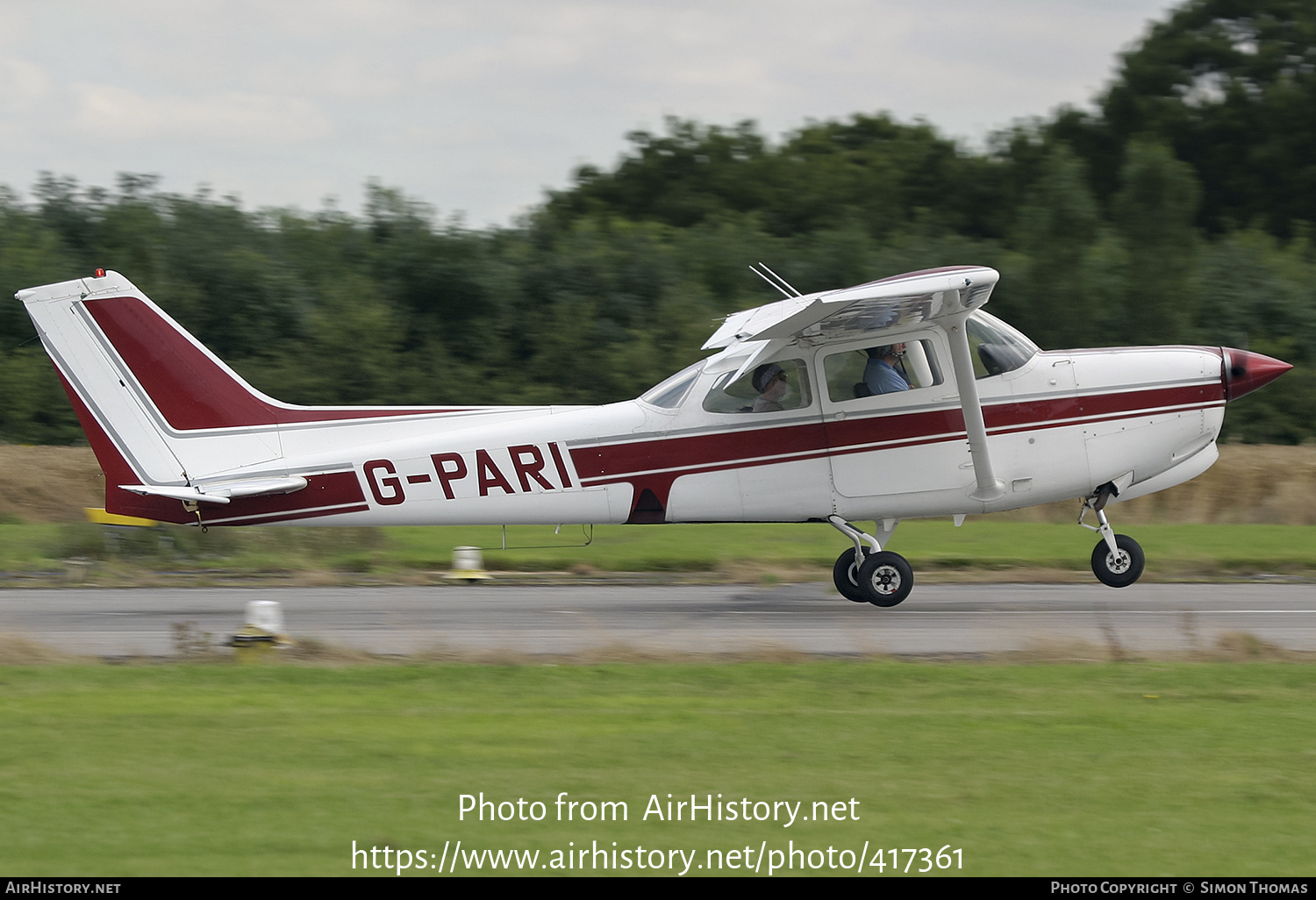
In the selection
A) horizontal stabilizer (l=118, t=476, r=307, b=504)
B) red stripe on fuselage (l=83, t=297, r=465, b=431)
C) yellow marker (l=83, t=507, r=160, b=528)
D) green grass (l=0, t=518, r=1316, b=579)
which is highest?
red stripe on fuselage (l=83, t=297, r=465, b=431)

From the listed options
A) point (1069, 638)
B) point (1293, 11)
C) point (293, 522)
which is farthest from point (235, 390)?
point (1293, 11)

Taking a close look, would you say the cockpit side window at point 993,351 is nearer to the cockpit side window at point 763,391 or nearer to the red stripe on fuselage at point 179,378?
the cockpit side window at point 763,391

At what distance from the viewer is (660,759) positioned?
6477mm

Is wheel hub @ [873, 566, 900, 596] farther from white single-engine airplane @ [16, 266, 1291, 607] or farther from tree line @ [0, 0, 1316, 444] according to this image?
tree line @ [0, 0, 1316, 444]

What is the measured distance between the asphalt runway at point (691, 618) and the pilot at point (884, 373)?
77.9 inches

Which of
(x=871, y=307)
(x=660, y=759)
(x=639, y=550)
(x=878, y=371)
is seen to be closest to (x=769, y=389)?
(x=878, y=371)

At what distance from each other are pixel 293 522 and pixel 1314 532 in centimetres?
1267

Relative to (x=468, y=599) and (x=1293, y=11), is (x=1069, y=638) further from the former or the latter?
(x=1293, y=11)

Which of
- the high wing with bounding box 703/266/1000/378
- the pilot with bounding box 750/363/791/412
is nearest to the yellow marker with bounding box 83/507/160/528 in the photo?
the high wing with bounding box 703/266/1000/378

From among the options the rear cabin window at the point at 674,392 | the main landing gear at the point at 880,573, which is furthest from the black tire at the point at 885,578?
the rear cabin window at the point at 674,392

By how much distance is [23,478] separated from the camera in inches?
738

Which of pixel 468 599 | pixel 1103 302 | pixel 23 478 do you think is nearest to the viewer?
pixel 468 599

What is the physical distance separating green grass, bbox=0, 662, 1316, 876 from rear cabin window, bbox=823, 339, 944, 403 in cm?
328

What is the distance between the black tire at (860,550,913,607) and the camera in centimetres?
1172
